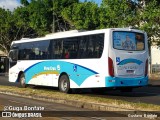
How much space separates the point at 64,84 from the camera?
68.0ft

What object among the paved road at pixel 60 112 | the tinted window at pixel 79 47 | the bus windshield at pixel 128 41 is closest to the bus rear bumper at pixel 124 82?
the tinted window at pixel 79 47

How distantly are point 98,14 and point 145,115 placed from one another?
3327 centimetres

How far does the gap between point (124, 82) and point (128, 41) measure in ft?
5.91

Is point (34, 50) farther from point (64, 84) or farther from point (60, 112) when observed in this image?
point (60, 112)

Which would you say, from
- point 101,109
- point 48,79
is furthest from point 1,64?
point 101,109

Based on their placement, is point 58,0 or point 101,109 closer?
point 101,109

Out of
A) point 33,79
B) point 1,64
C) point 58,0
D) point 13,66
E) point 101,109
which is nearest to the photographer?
point 101,109

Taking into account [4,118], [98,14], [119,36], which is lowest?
[4,118]

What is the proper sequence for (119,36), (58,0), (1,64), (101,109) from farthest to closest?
(1,64)
(58,0)
(119,36)
(101,109)

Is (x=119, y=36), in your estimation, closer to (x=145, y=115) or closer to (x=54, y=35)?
(x=54, y=35)

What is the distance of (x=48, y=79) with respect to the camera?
22266 mm

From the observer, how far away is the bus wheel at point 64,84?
66.7ft

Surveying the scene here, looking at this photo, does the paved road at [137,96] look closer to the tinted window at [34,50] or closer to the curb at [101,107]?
the curb at [101,107]

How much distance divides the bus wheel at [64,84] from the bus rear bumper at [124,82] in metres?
2.99
